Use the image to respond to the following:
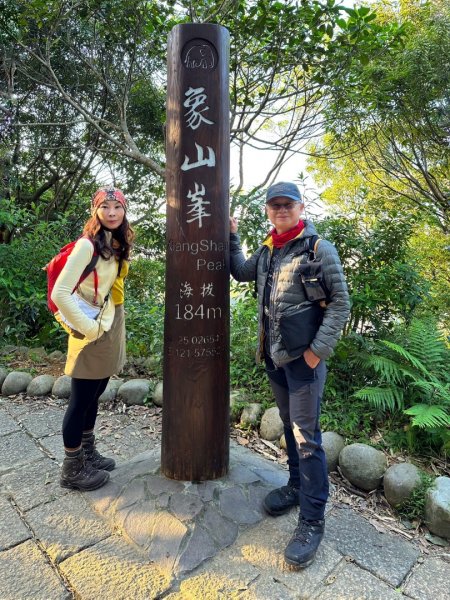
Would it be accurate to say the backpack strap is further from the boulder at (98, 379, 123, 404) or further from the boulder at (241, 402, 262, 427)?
the boulder at (98, 379, 123, 404)

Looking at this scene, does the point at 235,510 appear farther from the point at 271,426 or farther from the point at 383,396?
the point at 383,396

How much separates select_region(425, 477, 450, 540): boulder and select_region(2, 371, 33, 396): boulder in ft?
14.0

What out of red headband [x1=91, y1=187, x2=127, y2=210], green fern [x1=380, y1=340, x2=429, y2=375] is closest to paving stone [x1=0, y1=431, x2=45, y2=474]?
red headband [x1=91, y1=187, x2=127, y2=210]

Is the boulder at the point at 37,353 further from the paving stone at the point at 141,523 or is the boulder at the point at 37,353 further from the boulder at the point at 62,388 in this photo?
the paving stone at the point at 141,523

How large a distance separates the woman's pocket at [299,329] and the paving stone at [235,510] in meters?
1.14

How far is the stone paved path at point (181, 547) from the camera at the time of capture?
2131 mm

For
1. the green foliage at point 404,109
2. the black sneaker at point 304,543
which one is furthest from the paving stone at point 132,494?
the green foliage at point 404,109

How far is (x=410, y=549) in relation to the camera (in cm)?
251

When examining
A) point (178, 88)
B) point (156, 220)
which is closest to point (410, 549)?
point (178, 88)

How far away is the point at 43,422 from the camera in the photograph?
4.11 meters

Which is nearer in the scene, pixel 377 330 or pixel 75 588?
pixel 75 588

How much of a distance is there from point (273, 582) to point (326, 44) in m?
6.02

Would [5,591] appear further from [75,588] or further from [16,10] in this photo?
[16,10]

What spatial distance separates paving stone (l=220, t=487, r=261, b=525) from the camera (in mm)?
2619
